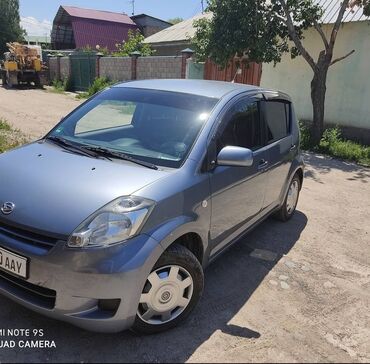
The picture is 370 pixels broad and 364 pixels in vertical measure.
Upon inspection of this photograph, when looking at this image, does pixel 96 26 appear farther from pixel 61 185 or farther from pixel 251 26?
pixel 61 185

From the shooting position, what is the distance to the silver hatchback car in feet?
8.23

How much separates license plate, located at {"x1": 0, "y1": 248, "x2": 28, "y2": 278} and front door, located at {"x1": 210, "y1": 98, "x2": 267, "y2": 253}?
4.60 feet

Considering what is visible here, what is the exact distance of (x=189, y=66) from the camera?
1675 centimetres

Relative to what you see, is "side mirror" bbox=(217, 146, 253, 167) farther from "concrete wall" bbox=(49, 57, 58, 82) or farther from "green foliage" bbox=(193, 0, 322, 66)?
"concrete wall" bbox=(49, 57, 58, 82)

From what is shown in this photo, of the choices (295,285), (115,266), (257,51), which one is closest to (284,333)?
(295,285)

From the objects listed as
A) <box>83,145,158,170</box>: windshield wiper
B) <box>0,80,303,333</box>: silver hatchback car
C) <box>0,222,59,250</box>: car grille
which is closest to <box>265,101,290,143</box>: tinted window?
<box>0,80,303,333</box>: silver hatchback car

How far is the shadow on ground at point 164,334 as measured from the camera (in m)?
2.66

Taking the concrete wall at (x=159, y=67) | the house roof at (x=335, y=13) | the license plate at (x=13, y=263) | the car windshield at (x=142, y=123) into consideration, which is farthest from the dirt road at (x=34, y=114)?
the house roof at (x=335, y=13)

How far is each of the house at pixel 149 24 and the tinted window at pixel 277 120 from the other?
40.0 metres

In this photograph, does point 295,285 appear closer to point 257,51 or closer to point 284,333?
point 284,333

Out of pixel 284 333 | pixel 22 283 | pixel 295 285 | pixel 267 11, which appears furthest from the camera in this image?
pixel 267 11

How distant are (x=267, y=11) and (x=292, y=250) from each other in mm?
7859

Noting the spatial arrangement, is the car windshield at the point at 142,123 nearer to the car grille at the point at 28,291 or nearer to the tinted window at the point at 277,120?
the tinted window at the point at 277,120

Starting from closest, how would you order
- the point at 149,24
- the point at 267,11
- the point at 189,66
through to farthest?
the point at 267,11, the point at 189,66, the point at 149,24
